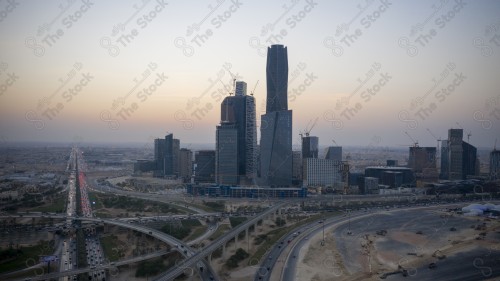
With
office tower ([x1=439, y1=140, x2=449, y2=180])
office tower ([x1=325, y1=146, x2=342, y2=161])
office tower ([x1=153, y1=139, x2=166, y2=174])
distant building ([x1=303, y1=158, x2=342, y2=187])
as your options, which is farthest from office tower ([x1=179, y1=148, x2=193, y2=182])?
office tower ([x1=439, y1=140, x2=449, y2=180])

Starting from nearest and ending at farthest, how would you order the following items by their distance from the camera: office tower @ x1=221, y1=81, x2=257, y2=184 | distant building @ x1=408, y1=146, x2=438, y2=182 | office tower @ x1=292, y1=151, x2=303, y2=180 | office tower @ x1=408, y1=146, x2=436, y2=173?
office tower @ x1=221, y1=81, x2=257, y2=184
office tower @ x1=292, y1=151, x2=303, y2=180
distant building @ x1=408, y1=146, x2=438, y2=182
office tower @ x1=408, y1=146, x2=436, y2=173

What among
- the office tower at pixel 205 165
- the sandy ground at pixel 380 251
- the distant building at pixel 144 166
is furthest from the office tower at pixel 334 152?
the sandy ground at pixel 380 251

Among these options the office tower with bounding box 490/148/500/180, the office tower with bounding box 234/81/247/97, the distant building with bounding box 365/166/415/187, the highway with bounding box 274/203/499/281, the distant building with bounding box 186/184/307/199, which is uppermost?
the office tower with bounding box 234/81/247/97

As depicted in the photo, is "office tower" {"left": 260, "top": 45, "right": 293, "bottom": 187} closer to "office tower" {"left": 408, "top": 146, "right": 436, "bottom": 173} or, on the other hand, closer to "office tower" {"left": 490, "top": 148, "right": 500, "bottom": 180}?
"office tower" {"left": 408, "top": 146, "right": 436, "bottom": 173}

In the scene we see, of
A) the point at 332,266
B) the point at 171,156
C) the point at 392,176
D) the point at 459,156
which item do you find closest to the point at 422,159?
the point at 459,156

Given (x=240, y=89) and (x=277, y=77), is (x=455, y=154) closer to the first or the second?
(x=277, y=77)

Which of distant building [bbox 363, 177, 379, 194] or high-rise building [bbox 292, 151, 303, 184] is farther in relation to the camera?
high-rise building [bbox 292, 151, 303, 184]

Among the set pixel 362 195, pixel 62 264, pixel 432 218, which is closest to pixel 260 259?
pixel 62 264
